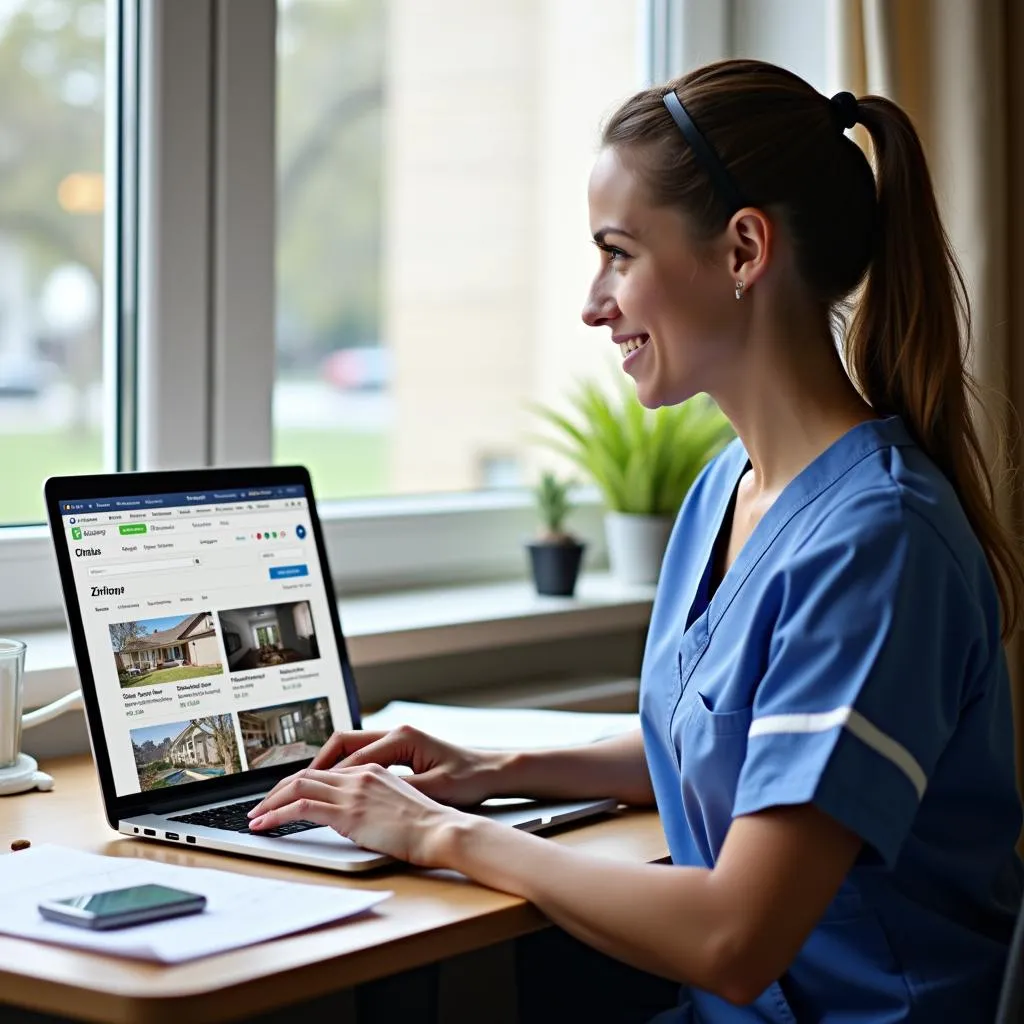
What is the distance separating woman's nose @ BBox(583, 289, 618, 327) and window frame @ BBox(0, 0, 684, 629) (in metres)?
0.65

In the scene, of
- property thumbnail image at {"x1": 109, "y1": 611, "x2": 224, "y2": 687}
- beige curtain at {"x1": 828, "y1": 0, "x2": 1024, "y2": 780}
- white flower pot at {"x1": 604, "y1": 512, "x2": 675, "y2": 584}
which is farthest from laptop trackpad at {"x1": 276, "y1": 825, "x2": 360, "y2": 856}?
beige curtain at {"x1": 828, "y1": 0, "x2": 1024, "y2": 780}

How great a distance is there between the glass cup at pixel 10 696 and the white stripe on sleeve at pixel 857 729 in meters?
0.72

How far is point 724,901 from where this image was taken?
99cm

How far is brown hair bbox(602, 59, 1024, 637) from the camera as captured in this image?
1204mm

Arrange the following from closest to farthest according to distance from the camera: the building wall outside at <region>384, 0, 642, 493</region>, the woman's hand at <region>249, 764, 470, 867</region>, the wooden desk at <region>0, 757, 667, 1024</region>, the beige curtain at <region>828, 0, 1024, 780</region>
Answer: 1. the wooden desk at <region>0, 757, 667, 1024</region>
2. the woman's hand at <region>249, 764, 470, 867</region>
3. the beige curtain at <region>828, 0, 1024, 780</region>
4. the building wall outside at <region>384, 0, 642, 493</region>

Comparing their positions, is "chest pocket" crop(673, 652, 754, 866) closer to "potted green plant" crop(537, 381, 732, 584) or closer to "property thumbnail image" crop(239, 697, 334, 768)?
"property thumbnail image" crop(239, 697, 334, 768)

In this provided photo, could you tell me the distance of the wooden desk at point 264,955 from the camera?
872mm

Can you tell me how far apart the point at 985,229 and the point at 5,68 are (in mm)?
1267

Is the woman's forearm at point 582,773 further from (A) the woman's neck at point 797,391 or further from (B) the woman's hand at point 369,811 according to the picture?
(A) the woman's neck at point 797,391

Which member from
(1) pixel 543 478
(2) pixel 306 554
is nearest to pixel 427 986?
(2) pixel 306 554

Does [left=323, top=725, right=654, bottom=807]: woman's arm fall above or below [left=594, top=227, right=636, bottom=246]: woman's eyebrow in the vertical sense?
below

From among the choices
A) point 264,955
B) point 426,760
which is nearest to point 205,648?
point 426,760

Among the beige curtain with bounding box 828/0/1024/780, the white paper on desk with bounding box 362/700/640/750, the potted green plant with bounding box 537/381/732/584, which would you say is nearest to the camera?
the white paper on desk with bounding box 362/700/640/750

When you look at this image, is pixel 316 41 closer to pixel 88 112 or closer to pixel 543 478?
pixel 88 112
